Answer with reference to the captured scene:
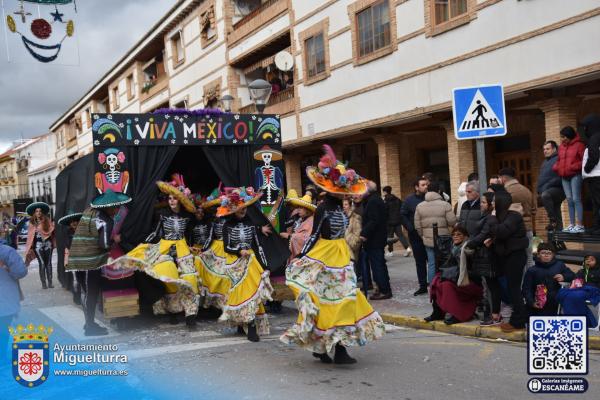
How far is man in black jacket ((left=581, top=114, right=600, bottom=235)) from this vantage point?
9047 mm

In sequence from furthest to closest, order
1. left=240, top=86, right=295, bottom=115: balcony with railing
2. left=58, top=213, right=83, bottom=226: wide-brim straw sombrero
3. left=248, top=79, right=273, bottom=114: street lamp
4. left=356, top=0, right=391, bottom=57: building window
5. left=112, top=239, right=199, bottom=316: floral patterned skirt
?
left=240, top=86, right=295, bottom=115: balcony with railing → left=356, top=0, right=391, bottom=57: building window → left=248, top=79, right=273, bottom=114: street lamp → left=58, top=213, right=83, bottom=226: wide-brim straw sombrero → left=112, top=239, right=199, bottom=316: floral patterned skirt

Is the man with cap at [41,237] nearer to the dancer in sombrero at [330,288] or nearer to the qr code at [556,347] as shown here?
the dancer in sombrero at [330,288]

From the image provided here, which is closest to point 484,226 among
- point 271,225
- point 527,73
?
point 271,225

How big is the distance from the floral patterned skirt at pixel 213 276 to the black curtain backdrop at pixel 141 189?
102 centimetres

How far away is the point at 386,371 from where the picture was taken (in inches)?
265

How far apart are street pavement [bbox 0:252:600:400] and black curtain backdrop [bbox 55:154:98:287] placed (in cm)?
272

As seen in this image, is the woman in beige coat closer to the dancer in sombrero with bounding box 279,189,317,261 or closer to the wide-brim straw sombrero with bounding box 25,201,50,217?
the dancer in sombrero with bounding box 279,189,317,261

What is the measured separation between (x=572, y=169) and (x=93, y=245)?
6.98m

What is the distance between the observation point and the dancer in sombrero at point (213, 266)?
31.7ft

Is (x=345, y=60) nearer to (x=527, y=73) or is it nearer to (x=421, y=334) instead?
(x=527, y=73)

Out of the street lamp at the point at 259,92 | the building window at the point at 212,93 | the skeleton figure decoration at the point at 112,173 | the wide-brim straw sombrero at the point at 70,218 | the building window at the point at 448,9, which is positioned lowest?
the wide-brim straw sombrero at the point at 70,218

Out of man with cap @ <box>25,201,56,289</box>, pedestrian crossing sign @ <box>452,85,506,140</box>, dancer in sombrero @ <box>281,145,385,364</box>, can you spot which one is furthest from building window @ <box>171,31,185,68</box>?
dancer in sombrero @ <box>281,145,385,364</box>

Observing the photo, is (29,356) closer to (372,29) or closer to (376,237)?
(376,237)

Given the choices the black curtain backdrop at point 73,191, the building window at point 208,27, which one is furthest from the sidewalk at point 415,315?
the building window at point 208,27
